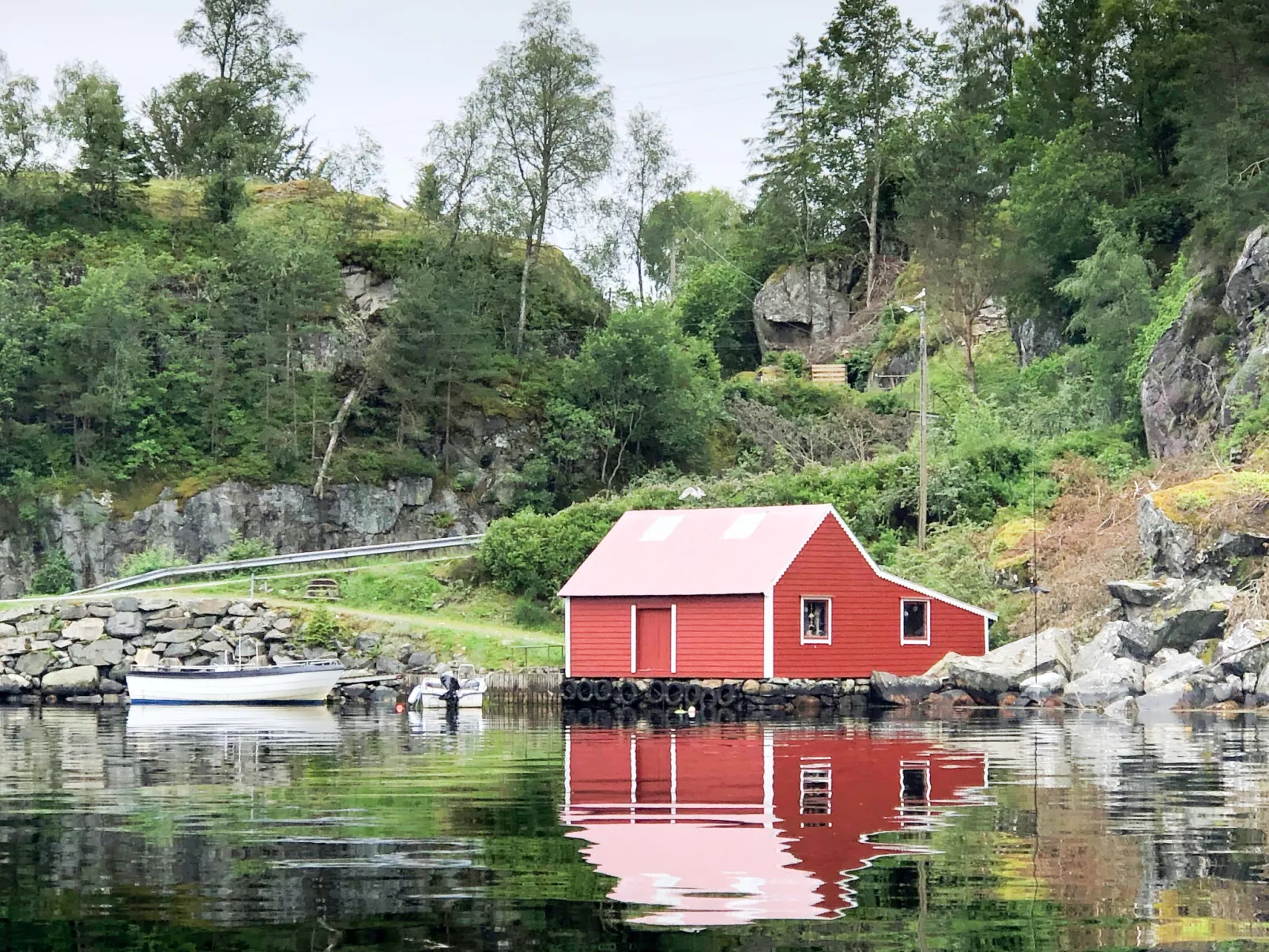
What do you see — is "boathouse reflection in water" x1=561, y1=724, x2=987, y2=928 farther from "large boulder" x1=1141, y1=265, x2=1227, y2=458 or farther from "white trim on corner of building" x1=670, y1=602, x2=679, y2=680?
"large boulder" x1=1141, y1=265, x2=1227, y2=458

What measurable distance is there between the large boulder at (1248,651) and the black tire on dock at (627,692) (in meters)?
14.4

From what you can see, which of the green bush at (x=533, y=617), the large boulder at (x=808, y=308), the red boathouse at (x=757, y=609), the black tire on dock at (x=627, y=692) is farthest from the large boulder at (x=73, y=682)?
the large boulder at (x=808, y=308)

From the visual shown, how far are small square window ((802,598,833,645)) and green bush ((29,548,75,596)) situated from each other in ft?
93.9

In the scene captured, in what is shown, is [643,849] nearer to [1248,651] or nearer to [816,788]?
[816,788]

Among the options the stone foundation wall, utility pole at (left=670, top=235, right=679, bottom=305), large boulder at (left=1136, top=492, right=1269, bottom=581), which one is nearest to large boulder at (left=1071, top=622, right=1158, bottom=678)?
large boulder at (left=1136, top=492, right=1269, bottom=581)

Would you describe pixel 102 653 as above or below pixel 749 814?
above

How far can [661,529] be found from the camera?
46906 mm

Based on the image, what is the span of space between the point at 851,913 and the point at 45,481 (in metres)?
56.0

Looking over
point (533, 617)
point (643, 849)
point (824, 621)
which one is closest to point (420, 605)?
point (533, 617)

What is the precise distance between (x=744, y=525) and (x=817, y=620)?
11.4 ft

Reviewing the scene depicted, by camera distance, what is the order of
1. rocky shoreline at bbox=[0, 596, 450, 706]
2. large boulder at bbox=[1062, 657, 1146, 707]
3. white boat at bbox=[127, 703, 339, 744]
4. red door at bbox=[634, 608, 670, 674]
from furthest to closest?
rocky shoreline at bbox=[0, 596, 450, 706] < red door at bbox=[634, 608, 670, 674] < large boulder at bbox=[1062, 657, 1146, 707] < white boat at bbox=[127, 703, 339, 744]

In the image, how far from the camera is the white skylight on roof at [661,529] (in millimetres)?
46438

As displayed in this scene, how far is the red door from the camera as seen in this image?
44.1m

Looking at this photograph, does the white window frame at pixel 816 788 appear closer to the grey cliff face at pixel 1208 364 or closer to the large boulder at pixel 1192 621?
the large boulder at pixel 1192 621
